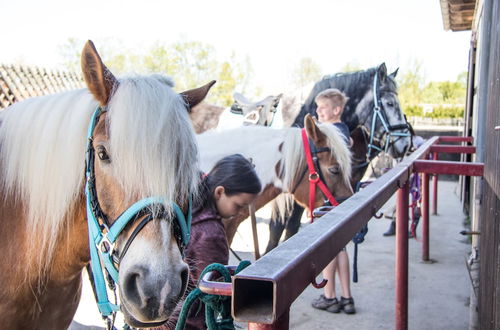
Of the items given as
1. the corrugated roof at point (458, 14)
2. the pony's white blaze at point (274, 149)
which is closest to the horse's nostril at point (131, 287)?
the pony's white blaze at point (274, 149)

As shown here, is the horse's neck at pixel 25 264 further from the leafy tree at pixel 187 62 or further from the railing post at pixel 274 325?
the leafy tree at pixel 187 62

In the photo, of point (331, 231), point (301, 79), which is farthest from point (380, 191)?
point (301, 79)

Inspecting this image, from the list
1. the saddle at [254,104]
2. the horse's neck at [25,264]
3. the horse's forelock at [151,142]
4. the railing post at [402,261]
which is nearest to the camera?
the horse's forelock at [151,142]

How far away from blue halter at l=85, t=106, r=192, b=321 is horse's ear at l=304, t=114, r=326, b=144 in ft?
6.99

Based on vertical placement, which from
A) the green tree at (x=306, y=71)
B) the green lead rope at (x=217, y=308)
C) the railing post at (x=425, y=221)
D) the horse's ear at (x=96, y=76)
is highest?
the green tree at (x=306, y=71)

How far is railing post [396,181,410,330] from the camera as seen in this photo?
7.59 ft

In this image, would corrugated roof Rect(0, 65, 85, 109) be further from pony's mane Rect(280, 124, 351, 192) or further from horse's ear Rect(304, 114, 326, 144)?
horse's ear Rect(304, 114, 326, 144)

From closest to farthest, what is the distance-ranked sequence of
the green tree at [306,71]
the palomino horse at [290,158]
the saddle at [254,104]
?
the palomino horse at [290,158] < the saddle at [254,104] < the green tree at [306,71]

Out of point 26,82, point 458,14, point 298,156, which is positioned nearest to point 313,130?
point 298,156

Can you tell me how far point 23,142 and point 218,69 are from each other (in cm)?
2273

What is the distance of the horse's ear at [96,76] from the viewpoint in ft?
4.85

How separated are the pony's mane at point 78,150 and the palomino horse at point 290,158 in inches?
73.3

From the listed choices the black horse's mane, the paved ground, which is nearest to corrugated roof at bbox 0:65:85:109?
the black horse's mane

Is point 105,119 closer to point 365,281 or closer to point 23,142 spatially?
point 23,142
